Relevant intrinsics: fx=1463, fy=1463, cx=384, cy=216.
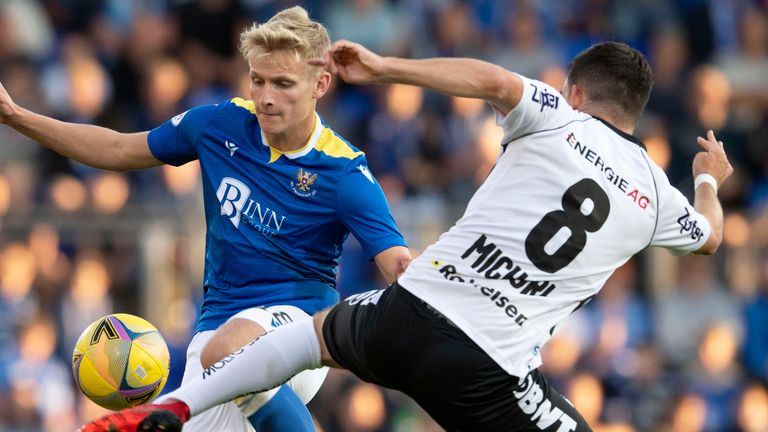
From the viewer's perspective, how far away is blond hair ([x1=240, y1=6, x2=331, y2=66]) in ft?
22.8

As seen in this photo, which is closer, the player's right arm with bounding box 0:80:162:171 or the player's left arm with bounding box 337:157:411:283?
the player's left arm with bounding box 337:157:411:283

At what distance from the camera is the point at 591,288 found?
6496 mm

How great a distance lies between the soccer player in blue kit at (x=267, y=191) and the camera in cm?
704

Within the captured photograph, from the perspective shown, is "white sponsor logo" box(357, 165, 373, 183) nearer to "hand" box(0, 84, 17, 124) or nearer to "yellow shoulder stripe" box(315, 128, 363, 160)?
"yellow shoulder stripe" box(315, 128, 363, 160)

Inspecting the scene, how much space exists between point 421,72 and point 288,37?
1368mm

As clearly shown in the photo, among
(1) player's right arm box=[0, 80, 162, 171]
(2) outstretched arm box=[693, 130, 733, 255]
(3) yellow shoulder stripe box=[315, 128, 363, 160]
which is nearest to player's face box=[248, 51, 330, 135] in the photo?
(3) yellow shoulder stripe box=[315, 128, 363, 160]

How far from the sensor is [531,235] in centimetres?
624

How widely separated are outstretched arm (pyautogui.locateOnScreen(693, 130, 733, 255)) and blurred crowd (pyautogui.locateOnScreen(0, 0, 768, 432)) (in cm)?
575

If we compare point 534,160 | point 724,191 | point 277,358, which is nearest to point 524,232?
point 534,160

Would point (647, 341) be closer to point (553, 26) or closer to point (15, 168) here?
point (553, 26)

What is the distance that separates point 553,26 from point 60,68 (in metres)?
5.67

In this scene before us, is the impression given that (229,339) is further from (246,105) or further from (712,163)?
(712,163)

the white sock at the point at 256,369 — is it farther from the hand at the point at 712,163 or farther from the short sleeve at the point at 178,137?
the hand at the point at 712,163

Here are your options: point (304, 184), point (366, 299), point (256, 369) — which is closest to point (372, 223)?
point (304, 184)
